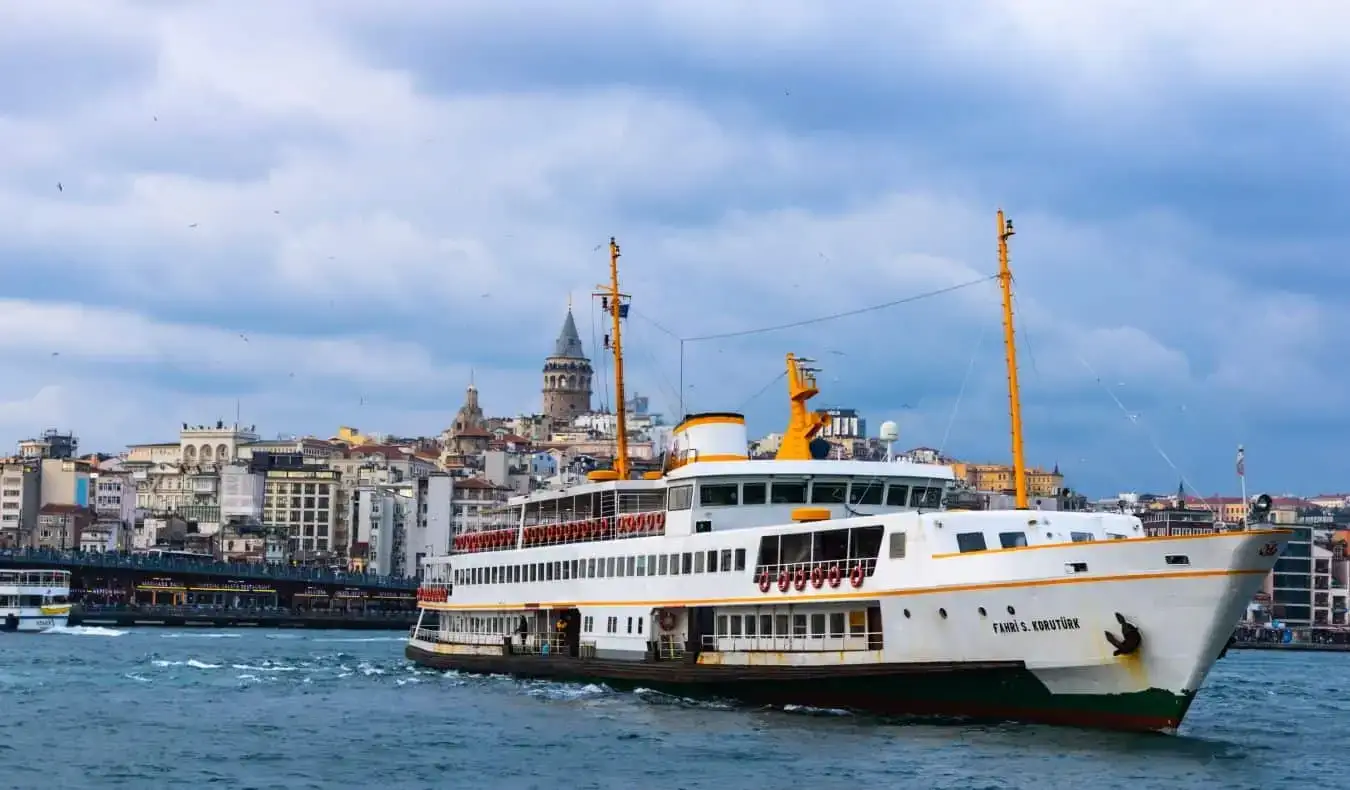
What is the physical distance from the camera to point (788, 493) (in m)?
42.1

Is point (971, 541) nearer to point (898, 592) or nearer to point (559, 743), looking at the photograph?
point (898, 592)

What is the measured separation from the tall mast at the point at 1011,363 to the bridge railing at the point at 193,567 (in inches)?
4144

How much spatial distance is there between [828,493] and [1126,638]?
34.9 ft

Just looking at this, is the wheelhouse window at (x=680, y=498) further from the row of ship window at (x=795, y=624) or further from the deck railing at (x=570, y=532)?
the row of ship window at (x=795, y=624)

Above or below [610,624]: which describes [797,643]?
below

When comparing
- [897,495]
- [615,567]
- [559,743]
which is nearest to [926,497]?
[897,495]

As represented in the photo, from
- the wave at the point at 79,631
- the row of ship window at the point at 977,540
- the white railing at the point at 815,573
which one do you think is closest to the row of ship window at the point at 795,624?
the white railing at the point at 815,573

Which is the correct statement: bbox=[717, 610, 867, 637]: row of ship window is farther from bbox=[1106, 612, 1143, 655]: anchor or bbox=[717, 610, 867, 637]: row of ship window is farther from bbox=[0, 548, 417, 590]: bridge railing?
bbox=[0, 548, 417, 590]: bridge railing

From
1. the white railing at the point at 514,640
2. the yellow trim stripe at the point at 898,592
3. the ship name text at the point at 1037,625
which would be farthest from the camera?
the white railing at the point at 514,640

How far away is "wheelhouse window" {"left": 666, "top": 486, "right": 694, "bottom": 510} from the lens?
42.3m

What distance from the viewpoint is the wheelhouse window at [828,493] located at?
42.1 meters

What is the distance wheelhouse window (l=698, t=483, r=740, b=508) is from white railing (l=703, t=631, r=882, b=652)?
3.00 m

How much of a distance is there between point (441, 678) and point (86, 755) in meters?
18.6

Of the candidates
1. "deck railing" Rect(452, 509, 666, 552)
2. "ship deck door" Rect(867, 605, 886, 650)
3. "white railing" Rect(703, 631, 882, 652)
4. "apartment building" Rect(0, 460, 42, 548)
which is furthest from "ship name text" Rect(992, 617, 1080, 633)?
"apartment building" Rect(0, 460, 42, 548)
